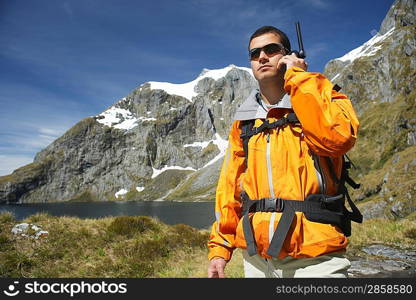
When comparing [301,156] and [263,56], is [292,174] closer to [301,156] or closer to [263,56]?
[301,156]

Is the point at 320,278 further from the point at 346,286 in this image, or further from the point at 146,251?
the point at 146,251

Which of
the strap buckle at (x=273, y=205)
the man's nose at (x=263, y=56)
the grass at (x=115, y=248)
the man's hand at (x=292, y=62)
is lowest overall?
the grass at (x=115, y=248)

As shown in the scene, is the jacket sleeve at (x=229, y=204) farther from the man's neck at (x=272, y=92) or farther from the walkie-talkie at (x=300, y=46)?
the walkie-talkie at (x=300, y=46)

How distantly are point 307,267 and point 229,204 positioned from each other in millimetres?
1094

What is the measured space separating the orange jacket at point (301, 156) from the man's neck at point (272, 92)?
0.22 m

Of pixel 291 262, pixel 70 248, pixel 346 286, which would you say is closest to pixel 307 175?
pixel 291 262

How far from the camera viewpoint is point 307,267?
2.58 metres

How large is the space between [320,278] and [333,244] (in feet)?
1.15

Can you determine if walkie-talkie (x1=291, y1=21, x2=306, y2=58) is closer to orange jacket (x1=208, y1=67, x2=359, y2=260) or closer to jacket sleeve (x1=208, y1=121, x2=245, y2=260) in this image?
orange jacket (x1=208, y1=67, x2=359, y2=260)

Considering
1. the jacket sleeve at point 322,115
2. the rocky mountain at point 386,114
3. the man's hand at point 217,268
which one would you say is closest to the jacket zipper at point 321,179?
the jacket sleeve at point 322,115

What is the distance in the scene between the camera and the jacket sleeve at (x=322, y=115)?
95.3 inches

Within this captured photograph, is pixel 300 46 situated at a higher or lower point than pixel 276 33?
lower

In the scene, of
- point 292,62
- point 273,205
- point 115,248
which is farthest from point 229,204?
point 115,248

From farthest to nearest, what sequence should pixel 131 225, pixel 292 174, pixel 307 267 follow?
pixel 131 225 → pixel 292 174 → pixel 307 267
